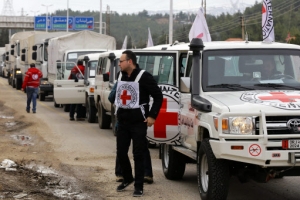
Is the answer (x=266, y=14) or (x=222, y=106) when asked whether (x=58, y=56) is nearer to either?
(x=266, y=14)

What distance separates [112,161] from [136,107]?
159 inches

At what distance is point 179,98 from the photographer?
410 inches

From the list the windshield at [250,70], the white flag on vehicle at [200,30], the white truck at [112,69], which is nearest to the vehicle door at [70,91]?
the white truck at [112,69]

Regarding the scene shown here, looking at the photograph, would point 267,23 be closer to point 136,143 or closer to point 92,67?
point 92,67

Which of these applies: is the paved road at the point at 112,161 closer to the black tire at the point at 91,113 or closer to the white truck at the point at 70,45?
the black tire at the point at 91,113

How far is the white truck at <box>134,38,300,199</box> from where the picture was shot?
8.04 meters

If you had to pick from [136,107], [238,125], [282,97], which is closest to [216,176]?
[238,125]

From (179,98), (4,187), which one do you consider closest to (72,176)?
(4,187)

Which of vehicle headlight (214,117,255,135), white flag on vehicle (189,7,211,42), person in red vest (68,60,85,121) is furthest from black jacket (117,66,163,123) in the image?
person in red vest (68,60,85,121)

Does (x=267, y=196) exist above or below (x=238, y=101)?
below

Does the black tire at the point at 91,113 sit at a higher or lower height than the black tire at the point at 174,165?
lower

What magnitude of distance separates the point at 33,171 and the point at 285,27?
299ft

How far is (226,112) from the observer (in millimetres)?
8188

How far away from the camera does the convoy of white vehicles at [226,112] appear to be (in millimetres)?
8047
